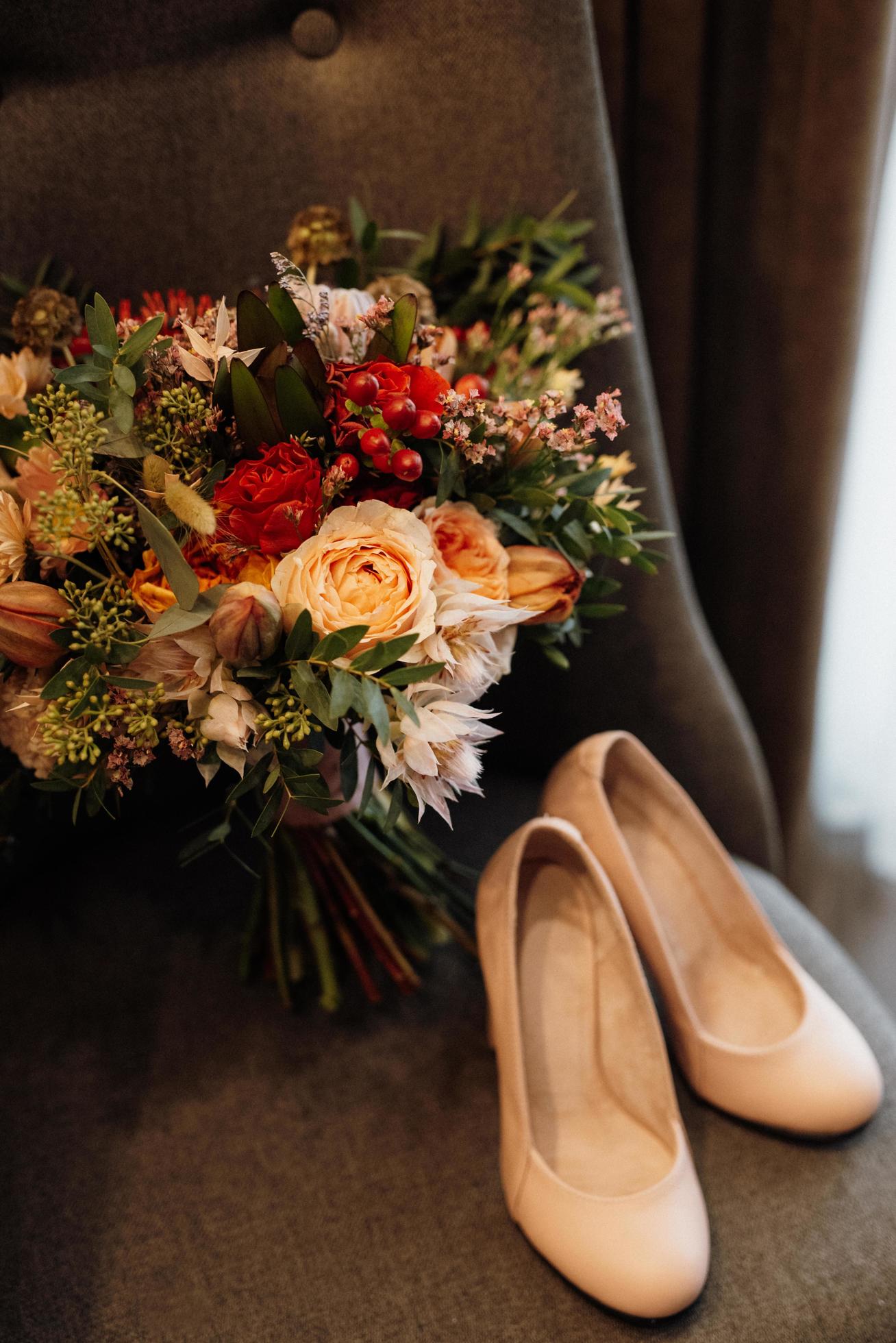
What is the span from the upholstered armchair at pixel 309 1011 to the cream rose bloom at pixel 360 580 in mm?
417

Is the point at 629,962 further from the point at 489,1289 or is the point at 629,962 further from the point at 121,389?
the point at 121,389

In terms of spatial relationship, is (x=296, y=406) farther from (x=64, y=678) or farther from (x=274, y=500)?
(x=64, y=678)

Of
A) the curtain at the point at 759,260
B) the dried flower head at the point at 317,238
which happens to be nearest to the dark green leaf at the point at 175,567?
the dried flower head at the point at 317,238

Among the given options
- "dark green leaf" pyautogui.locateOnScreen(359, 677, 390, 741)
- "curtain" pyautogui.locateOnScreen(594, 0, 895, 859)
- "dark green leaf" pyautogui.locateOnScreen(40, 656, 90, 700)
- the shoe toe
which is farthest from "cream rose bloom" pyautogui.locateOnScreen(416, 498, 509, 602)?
"curtain" pyautogui.locateOnScreen(594, 0, 895, 859)

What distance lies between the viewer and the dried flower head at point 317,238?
71 centimetres

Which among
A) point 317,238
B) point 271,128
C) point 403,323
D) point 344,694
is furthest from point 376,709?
point 271,128

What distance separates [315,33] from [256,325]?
0.42 meters

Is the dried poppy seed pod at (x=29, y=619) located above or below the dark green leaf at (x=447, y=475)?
below

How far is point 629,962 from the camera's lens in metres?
0.69

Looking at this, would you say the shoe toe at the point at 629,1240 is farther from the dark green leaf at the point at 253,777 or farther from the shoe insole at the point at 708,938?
the dark green leaf at the point at 253,777

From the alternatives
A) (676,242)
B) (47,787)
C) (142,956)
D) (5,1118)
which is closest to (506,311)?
(676,242)

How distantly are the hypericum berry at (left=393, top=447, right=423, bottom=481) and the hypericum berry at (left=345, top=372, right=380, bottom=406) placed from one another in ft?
0.10

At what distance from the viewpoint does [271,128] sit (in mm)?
771

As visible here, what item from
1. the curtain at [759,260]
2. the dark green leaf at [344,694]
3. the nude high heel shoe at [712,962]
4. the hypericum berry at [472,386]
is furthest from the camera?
the curtain at [759,260]
